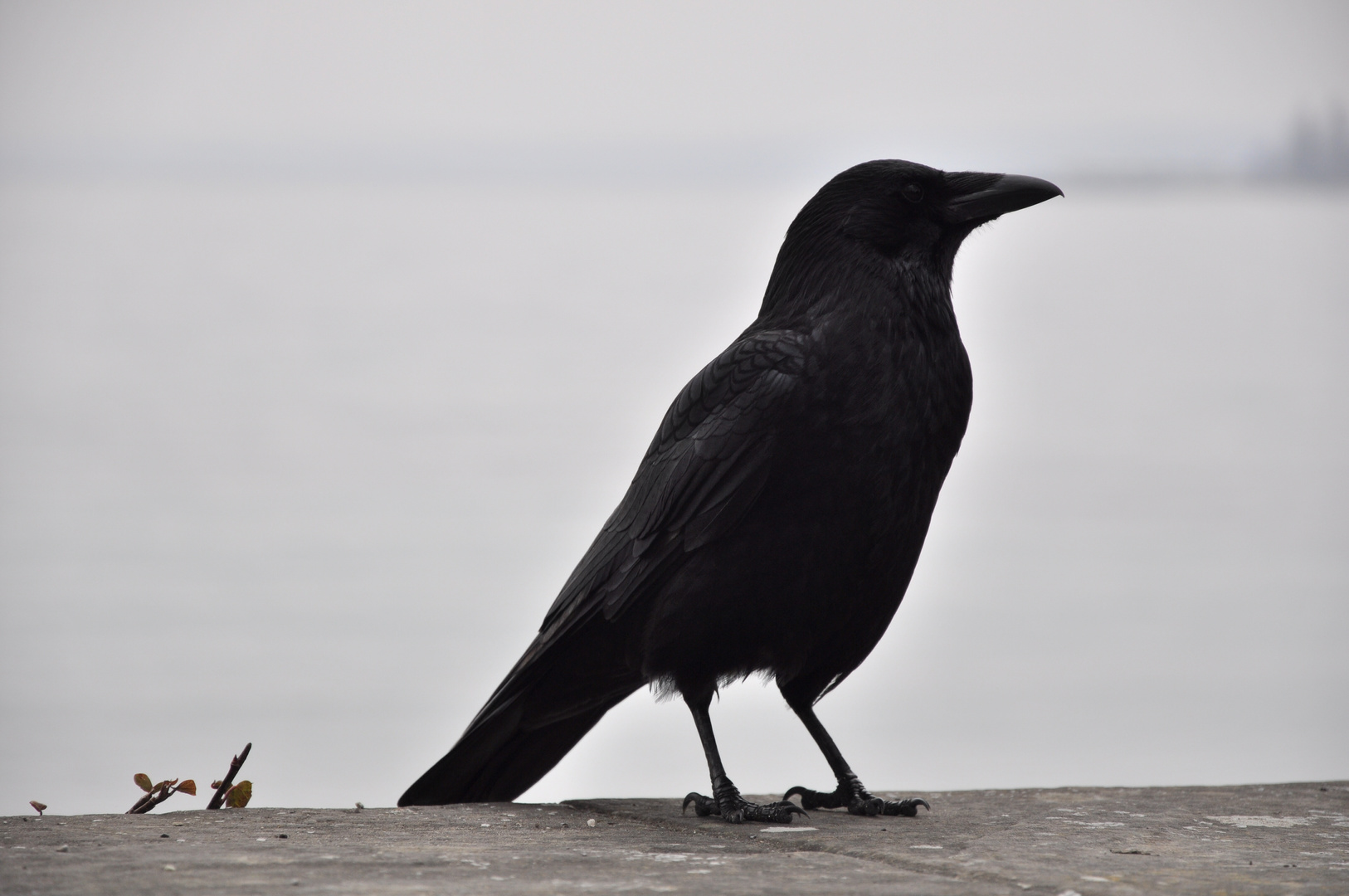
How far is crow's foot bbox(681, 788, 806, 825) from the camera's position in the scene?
10.2ft

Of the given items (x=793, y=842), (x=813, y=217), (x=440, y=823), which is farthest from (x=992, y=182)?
(x=440, y=823)

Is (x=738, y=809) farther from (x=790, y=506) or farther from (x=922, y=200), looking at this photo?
(x=922, y=200)

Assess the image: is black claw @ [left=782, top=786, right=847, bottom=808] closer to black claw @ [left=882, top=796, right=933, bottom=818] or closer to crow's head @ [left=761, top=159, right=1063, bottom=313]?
black claw @ [left=882, top=796, right=933, bottom=818]

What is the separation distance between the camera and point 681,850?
8.53 ft

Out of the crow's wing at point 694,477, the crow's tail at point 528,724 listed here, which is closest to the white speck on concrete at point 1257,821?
the crow's wing at point 694,477

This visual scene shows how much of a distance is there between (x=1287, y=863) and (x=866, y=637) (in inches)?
46.2

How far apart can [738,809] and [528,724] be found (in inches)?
31.8

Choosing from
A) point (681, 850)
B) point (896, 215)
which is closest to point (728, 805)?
point (681, 850)

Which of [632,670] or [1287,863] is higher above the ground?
[632,670]

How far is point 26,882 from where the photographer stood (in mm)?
2111

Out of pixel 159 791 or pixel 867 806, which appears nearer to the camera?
pixel 159 791

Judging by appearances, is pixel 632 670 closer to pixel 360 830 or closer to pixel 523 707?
pixel 523 707

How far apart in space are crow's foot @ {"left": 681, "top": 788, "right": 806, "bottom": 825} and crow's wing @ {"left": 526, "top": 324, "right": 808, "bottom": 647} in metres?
0.56

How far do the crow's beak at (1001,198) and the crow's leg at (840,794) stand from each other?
147 centimetres
